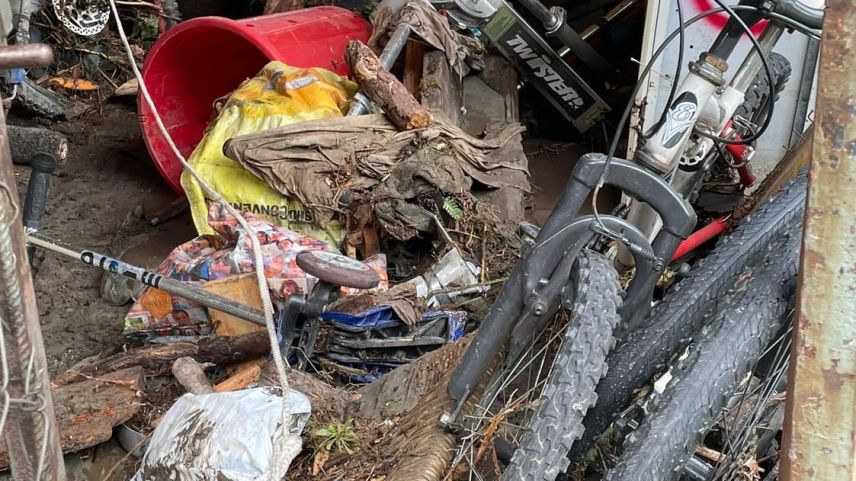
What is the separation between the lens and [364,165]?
3701 mm

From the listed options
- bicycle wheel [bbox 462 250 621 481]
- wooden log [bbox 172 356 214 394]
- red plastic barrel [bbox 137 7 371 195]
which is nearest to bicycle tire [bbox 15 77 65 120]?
red plastic barrel [bbox 137 7 371 195]

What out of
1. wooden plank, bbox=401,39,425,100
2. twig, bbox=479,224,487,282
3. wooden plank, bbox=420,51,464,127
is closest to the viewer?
twig, bbox=479,224,487,282

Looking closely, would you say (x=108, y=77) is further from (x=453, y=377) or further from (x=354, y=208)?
(x=453, y=377)

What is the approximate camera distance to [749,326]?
1.71m

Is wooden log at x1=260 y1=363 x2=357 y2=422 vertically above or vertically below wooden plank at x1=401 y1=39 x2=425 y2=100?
below

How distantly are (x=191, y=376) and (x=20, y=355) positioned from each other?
1382mm

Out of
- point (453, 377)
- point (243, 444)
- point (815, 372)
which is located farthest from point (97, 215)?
point (815, 372)

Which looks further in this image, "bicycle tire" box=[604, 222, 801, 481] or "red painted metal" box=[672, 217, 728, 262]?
"red painted metal" box=[672, 217, 728, 262]

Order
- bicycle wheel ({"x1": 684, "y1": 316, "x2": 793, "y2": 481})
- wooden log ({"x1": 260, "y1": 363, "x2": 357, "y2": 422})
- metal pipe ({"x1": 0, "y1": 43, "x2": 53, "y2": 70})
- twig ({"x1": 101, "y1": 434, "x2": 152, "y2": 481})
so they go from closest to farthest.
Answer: metal pipe ({"x1": 0, "y1": 43, "x2": 53, "y2": 70}) → bicycle wheel ({"x1": 684, "y1": 316, "x2": 793, "y2": 481}) → wooden log ({"x1": 260, "y1": 363, "x2": 357, "y2": 422}) → twig ({"x1": 101, "y1": 434, "x2": 152, "y2": 481})

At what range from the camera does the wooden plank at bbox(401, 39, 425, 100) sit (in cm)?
445

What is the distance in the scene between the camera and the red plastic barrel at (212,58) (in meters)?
4.29

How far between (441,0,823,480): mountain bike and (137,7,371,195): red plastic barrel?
2453 mm

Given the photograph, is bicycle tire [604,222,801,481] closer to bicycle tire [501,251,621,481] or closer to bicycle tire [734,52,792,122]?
bicycle tire [501,251,621,481]

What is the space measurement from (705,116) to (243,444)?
1.71 metres
